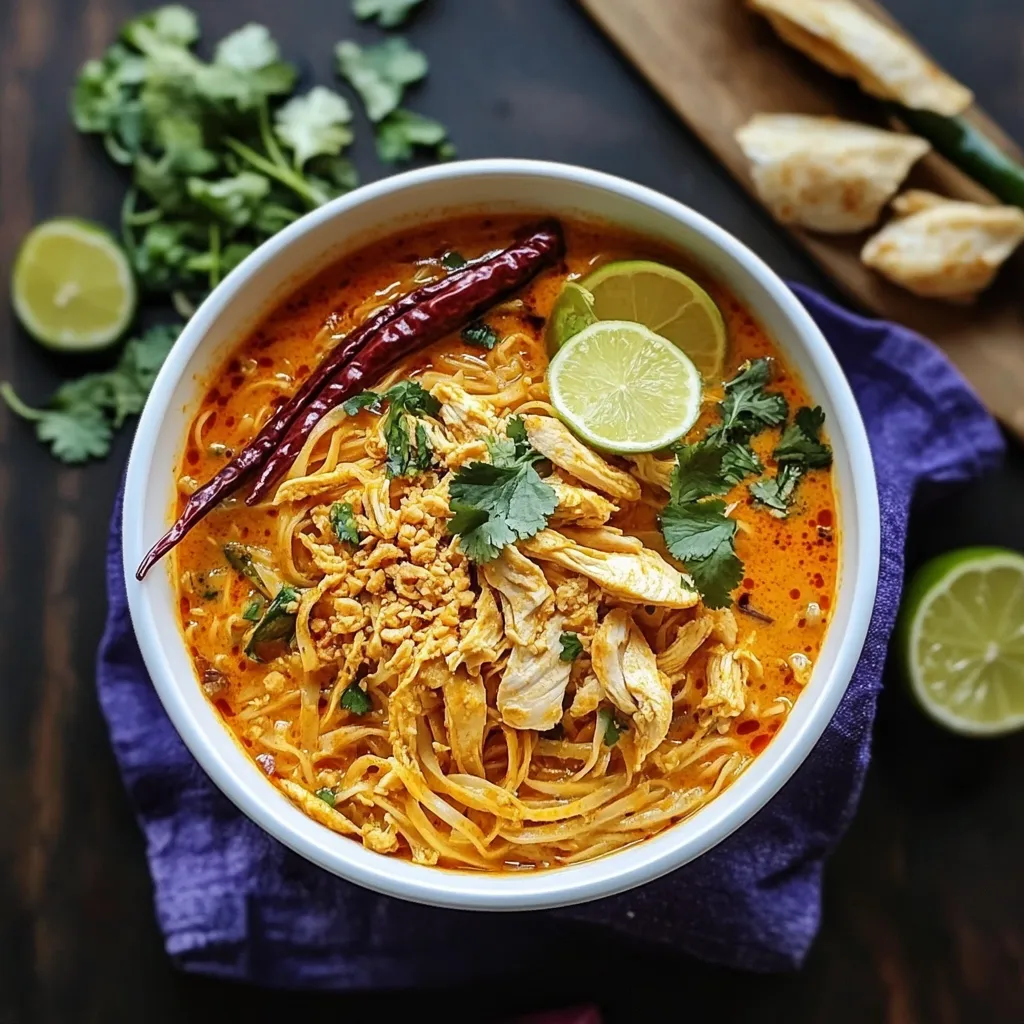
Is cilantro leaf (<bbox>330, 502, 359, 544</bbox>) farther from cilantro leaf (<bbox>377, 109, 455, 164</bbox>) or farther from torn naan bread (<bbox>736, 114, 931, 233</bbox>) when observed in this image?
torn naan bread (<bbox>736, 114, 931, 233</bbox>)

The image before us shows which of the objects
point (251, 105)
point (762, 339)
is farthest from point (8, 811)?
point (762, 339)

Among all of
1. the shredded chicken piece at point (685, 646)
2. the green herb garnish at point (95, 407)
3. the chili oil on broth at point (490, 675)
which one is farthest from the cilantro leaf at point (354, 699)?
the green herb garnish at point (95, 407)

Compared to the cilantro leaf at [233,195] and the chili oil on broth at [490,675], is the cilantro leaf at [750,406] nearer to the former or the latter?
the chili oil on broth at [490,675]

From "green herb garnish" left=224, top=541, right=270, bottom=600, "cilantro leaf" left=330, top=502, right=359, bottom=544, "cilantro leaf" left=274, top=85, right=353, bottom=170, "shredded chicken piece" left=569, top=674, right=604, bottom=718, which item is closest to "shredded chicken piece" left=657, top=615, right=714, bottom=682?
"shredded chicken piece" left=569, top=674, right=604, bottom=718

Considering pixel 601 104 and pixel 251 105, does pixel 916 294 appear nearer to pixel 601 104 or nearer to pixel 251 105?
pixel 601 104

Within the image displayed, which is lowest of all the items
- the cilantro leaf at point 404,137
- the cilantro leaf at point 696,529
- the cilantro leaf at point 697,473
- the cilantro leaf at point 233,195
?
the cilantro leaf at point 233,195

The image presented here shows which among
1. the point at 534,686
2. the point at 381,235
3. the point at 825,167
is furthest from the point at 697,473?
the point at 825,167
